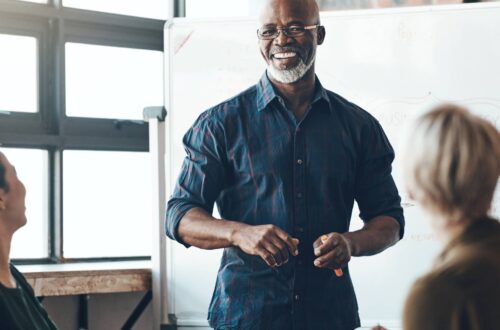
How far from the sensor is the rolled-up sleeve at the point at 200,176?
6.91ft

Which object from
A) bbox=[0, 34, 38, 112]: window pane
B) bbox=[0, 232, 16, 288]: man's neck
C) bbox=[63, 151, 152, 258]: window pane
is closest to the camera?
bbox=[0, 232, 16, 288]: man's neck

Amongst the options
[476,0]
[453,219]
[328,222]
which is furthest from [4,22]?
[453,219]

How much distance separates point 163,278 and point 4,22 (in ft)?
4.16

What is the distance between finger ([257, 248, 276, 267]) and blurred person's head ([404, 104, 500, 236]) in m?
0.64

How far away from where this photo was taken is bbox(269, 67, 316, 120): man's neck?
2.20 meters

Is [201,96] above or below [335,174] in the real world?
above

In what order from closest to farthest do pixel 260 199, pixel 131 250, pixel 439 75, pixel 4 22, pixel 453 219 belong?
pixel 453 219 → pixel 260 199 → pixel 439 75 → pixel 4 22 → pixel 131 250

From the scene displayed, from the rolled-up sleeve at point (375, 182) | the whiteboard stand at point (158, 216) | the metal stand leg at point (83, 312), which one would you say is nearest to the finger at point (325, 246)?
the rolled-up sleeve at point (375, 182)

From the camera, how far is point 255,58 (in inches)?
145

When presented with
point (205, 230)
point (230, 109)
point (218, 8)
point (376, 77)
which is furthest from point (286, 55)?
point (218, 8)

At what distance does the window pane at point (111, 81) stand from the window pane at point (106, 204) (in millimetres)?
208

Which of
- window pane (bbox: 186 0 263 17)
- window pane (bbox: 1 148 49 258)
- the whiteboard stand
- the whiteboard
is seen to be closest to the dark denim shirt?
the whiteboard

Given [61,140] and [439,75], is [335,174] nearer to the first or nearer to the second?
[439,75]

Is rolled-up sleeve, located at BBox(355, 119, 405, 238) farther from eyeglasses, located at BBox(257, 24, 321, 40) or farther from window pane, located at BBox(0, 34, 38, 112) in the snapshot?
window pane, located at BBox(0, 34, 38, 112)
